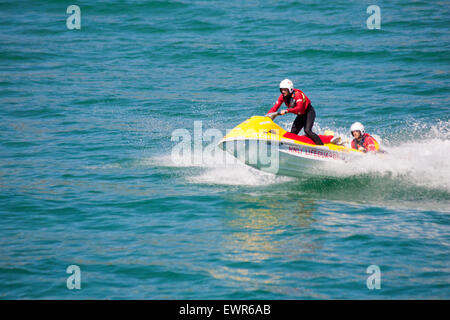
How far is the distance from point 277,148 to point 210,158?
11.6 ft

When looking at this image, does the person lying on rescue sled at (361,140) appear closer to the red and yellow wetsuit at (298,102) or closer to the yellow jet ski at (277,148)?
the yellow jet ski at (277,148)

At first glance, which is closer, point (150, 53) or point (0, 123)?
point (0, 123)

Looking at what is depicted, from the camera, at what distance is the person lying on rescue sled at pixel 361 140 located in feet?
47.6

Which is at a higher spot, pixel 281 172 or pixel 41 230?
pixel 281 172

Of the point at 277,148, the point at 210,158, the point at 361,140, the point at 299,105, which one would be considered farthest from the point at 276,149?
the point at 210,158

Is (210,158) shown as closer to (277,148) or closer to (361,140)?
(277,148)

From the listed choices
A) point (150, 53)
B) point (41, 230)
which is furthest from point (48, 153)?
point (150, 53)

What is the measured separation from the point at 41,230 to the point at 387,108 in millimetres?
13851

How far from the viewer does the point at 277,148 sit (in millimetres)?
14055

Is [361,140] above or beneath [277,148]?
above

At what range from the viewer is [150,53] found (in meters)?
28.5
